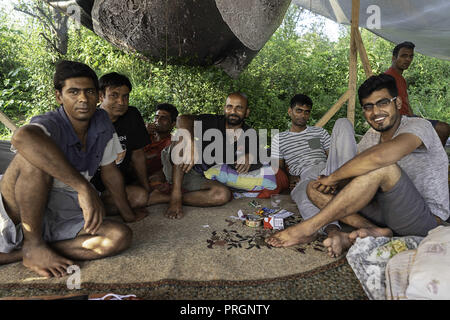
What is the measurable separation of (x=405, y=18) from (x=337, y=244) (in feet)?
13.6

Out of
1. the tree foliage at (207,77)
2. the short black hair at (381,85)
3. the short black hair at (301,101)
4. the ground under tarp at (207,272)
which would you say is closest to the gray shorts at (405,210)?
the ground under tarp at (207,272)

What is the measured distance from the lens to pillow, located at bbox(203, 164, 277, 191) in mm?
3168

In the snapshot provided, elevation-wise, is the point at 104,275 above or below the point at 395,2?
below

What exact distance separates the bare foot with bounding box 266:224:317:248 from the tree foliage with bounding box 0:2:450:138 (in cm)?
357

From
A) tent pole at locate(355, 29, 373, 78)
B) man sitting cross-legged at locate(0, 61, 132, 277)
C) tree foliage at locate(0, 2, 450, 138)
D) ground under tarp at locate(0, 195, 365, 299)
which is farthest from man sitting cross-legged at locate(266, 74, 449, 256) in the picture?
tree foliage at locate(0, 2, 450, 138)

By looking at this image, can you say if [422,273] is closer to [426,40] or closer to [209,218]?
[209,218]

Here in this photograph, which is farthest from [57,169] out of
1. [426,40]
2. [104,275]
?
[426,40]

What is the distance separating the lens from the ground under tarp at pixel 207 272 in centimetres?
166

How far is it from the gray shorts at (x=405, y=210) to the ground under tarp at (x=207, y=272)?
16.3 inches

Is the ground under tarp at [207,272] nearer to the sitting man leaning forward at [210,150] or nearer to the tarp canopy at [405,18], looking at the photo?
the sitting man leaning forward at [210,150]

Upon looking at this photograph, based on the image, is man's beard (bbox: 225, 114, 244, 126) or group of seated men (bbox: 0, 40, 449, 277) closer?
group of seated men (bbox: 0, 40, 449, 277)

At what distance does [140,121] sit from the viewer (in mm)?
2939

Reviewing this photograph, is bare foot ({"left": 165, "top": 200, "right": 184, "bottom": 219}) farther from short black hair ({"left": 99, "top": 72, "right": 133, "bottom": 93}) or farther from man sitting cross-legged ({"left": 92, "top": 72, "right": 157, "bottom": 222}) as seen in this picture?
short black hair ({"left": 99, "top": 72, "right": 133, "bottom": 93})
